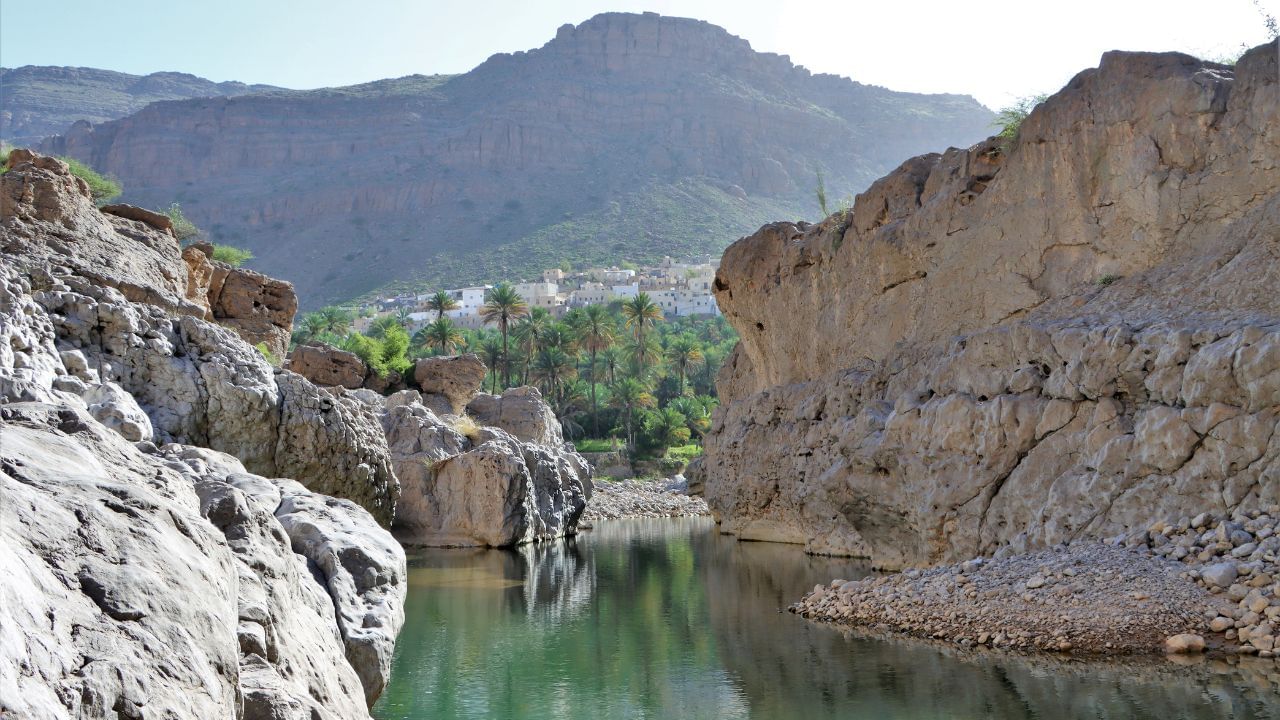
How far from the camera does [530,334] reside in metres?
70.8

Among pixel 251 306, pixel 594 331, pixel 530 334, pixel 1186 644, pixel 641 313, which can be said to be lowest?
pixel 1186 644

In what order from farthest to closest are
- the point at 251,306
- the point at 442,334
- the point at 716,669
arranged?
the point at 442,334 → the point at 251,306 → the point at 716,669

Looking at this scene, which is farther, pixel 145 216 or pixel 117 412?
pixel 145 216

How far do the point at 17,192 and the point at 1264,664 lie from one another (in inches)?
728

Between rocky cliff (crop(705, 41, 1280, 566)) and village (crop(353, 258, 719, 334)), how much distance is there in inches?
3150

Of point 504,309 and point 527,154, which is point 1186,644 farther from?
point 527,154

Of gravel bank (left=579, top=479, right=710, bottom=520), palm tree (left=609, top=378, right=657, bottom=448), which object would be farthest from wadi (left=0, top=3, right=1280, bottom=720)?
palm tree (left=609, top=378, right=657, bottom=448)

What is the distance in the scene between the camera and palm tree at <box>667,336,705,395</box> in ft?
252

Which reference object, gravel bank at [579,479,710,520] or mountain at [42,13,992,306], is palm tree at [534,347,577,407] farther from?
mountain at [42,13,992,306]

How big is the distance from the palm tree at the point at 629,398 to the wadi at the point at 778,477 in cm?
2118

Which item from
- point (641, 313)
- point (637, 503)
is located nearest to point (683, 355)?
point (641, 313)

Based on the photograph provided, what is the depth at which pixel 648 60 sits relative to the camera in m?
179

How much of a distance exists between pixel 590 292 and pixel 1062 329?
99.2 metres

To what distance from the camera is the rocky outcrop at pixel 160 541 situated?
4.00m
